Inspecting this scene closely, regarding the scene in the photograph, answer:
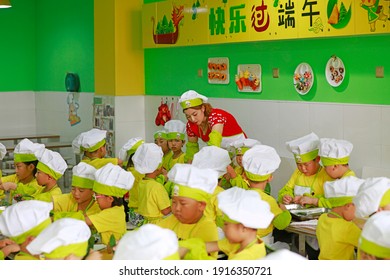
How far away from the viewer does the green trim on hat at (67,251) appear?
3381 millimetres

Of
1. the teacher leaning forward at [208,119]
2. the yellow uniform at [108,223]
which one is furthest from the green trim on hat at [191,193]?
the teacher leaning forward at [208,119]

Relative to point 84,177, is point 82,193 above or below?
below

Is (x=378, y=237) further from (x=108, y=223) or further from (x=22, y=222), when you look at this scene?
(x=108, y=223)

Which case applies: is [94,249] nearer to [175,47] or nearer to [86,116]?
[175,47]

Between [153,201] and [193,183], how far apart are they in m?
1.51

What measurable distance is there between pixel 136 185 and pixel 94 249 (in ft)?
6.96

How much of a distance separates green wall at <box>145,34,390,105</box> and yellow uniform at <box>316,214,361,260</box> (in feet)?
6.68

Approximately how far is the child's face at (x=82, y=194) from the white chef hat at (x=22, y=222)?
58.1 inches

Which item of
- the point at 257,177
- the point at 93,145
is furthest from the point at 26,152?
the point at 257,177

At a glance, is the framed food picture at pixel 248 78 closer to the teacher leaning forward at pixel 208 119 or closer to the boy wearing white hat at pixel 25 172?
the teacher leaning forward at pixel 208 119

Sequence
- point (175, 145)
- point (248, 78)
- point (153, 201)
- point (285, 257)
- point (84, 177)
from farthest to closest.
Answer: point (248, 78)
point (175, 145)
point (153, 201)
point (84, 177)
point (285, 257)

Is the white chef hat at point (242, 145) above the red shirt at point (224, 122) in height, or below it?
below

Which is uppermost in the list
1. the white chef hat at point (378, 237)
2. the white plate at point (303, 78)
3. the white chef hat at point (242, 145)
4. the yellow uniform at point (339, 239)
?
the white plate at point (303, 78)

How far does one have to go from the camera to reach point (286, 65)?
23.7 ft
